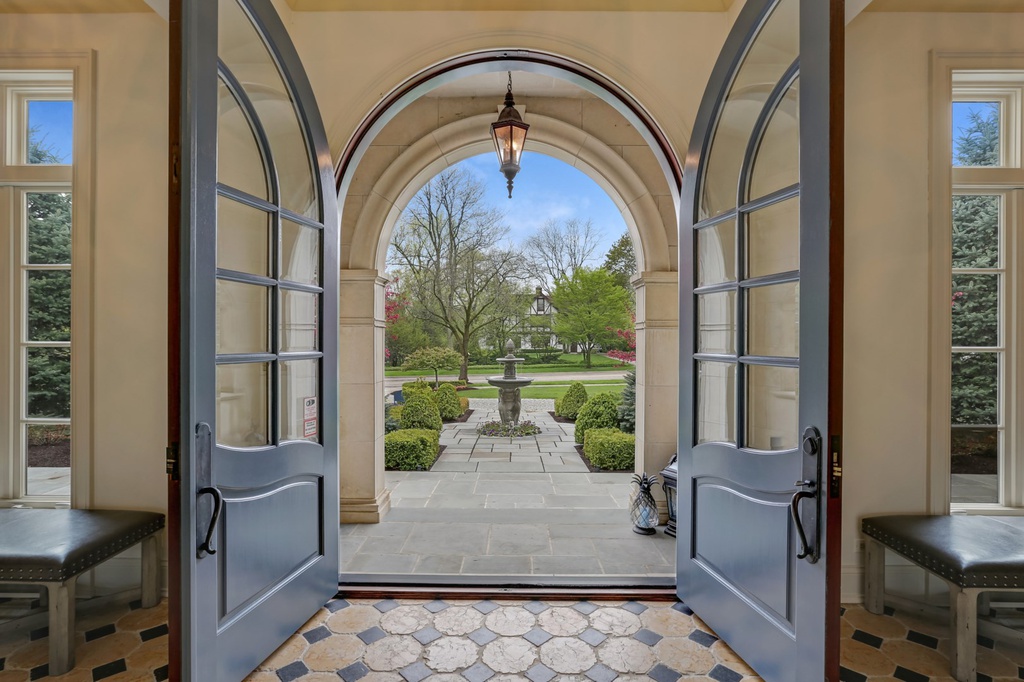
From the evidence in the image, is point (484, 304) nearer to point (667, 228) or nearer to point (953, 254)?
point (667, 228)

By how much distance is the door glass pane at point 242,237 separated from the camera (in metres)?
2.03

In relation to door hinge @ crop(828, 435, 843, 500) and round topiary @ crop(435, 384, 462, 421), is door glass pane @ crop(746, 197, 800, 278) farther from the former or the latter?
round topiary @ crop(435, 384, 462, 421)

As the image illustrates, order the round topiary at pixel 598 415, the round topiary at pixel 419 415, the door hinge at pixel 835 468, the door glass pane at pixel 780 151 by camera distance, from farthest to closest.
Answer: the round topiary at pixel 419 415 < the round topiary at pixel 598 415 < the door glass pane at pixel 780 151 < the door hinge at pixel 835 468

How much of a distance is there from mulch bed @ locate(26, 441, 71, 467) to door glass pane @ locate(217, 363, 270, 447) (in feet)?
5.83

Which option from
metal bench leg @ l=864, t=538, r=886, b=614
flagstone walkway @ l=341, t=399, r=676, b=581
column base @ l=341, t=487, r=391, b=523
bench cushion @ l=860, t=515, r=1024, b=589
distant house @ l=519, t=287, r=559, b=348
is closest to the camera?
bench cushion @ l=860, t=515, r=1024, b=589

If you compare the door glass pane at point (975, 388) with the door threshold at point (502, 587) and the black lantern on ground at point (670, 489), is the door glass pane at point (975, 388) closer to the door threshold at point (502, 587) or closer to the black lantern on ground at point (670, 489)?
the black lantern on ground at point (670, 489)

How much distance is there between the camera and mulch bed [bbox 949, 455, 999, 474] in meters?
2.94

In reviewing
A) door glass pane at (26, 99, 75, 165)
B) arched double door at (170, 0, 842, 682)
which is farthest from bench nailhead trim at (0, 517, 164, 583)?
door glass pane at (26, 99, 75, 165)

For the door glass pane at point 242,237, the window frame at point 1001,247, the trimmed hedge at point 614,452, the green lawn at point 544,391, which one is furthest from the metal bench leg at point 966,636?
the green lawn at point 544,391

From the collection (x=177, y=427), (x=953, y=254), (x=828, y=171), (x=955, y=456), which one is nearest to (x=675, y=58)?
(x=828, y=171)

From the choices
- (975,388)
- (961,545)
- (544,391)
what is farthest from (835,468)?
(544,391)

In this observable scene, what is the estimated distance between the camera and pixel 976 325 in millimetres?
2957

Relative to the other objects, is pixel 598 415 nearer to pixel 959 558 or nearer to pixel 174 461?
pixel 959 558

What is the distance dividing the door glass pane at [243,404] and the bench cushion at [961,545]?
10.3 feet
